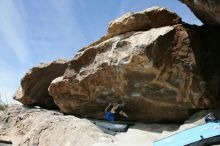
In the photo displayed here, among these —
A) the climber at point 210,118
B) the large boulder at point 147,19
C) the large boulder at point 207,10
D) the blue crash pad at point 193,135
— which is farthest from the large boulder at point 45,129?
the large boulder at point 207,10

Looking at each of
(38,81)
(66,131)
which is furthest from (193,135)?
(38,81)

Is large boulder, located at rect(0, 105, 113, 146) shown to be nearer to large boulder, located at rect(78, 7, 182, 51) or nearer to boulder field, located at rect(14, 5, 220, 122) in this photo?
boulder field, located at rect(14, 5, 220, 122)

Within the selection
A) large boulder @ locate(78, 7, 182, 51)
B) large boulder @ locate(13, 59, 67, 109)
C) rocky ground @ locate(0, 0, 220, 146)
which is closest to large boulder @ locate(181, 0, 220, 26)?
rocky ground @ locate(0, 0, 220, 146)

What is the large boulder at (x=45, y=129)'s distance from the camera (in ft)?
22.4

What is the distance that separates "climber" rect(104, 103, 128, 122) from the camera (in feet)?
25.0

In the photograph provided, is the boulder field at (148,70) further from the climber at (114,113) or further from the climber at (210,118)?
the climber at (210,118)

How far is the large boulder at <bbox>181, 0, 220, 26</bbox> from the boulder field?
0.27 m

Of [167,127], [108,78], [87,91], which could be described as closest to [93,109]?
[87,91]

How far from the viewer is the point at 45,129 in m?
7.68

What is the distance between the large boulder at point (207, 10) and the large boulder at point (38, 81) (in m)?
3.85

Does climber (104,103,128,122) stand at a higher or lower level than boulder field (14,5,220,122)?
lower

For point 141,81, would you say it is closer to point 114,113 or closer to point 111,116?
point 114,113

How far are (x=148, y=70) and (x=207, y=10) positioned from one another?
1477 millimetres

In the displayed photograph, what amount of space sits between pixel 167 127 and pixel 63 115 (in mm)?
2550
